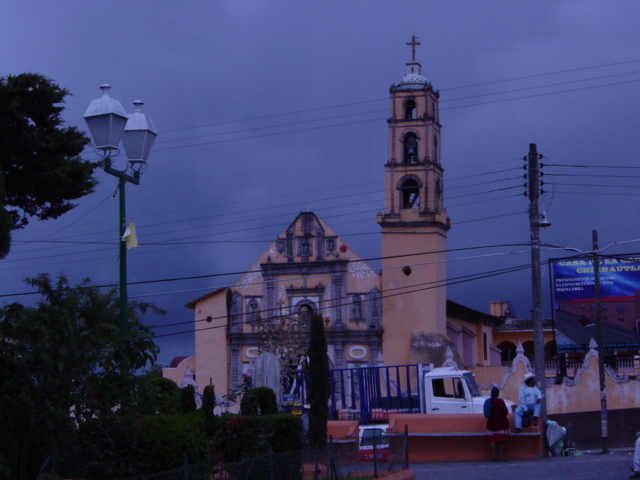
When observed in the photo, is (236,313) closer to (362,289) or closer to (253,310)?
(253,310)

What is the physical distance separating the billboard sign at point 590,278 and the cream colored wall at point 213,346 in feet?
52.7

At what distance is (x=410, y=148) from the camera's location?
41.9 m

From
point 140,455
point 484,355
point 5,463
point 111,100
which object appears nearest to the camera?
point 5,463

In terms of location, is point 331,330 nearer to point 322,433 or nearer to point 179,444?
point 322,433

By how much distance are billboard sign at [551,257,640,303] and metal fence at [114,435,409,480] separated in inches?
720

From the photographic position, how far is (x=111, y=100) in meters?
10.5

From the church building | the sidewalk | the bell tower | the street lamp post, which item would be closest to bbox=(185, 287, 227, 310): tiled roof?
the church building

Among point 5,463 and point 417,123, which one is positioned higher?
point 417,123

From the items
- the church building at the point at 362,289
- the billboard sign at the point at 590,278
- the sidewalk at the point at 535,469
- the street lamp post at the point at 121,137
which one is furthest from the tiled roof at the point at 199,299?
the street lamp post at the point at 121,137

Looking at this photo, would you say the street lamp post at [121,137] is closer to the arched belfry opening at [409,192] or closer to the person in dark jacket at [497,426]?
the person in dark jacket at [497,426]

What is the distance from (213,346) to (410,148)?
12693mm

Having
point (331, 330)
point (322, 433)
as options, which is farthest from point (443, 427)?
point (331, 330)

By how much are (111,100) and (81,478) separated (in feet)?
13.6

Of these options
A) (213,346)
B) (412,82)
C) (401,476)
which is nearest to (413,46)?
(412,82)
